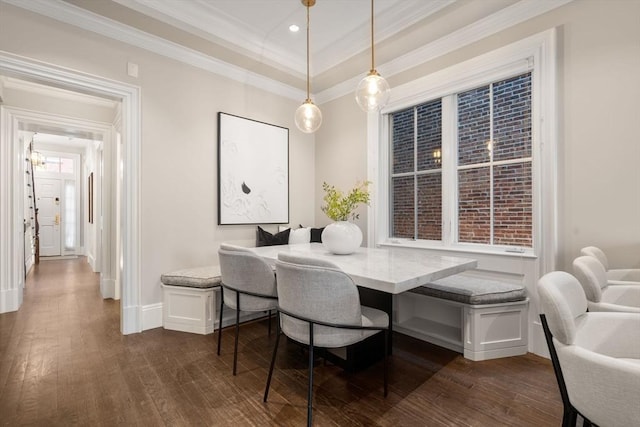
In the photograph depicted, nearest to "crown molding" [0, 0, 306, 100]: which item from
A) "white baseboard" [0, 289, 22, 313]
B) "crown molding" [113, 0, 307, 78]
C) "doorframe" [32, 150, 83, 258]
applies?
"crown molding" [113, 0, 307, 78]

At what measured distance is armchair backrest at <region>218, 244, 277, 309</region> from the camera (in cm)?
211

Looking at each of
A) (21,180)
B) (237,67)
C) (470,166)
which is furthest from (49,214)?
(470,166)

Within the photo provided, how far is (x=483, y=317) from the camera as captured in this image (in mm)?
2410

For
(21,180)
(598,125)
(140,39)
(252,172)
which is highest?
(140,39)

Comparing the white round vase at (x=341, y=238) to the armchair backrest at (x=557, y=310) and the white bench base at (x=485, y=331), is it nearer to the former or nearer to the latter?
the white bench base at (x=485, y=331)

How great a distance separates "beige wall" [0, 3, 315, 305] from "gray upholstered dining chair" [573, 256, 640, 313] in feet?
10.6

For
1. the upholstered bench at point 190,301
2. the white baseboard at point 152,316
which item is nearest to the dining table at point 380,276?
the upholstered bench at point 190,301

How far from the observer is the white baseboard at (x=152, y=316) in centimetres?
303

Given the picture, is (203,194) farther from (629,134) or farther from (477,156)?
(629,134)

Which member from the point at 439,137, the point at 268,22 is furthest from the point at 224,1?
the point at 439,137

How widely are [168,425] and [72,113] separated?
418cm

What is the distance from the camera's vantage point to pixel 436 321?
2.98 m

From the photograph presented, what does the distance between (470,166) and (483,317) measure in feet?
4.87

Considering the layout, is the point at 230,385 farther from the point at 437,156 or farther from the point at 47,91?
the point at 47,91
